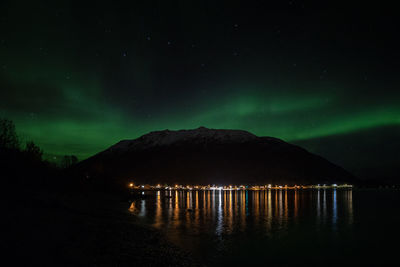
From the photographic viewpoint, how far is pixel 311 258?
22406mm

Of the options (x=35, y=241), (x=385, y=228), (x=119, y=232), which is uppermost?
(x=35, y=241)

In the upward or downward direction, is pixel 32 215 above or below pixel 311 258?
above

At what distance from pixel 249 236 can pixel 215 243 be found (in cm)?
598

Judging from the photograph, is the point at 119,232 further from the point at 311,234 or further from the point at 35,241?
the point at 311,234

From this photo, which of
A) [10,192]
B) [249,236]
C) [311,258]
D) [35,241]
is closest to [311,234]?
[249,236]

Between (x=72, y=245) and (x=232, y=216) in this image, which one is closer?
(x=72, y=245)

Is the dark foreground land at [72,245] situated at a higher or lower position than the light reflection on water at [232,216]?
higher

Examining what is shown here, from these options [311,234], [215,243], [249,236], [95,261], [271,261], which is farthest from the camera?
[311,234]

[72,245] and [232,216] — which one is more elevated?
[72,245]

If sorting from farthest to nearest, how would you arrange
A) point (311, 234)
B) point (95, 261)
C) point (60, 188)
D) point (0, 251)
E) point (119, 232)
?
1. point (60, 188)
2. point (311, 234)
3. point (119, 232)
4. point (95, 261)
5. point (0, 251)

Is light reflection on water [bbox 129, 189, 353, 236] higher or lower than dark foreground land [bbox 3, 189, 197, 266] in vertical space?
lower

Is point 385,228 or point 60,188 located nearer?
point 385,228

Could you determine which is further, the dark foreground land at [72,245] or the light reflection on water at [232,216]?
the light reflection on water at [232,216]

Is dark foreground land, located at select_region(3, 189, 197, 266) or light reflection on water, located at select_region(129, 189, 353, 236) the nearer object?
dark foreground land, located at select_region(3, 189, 197, 266)
